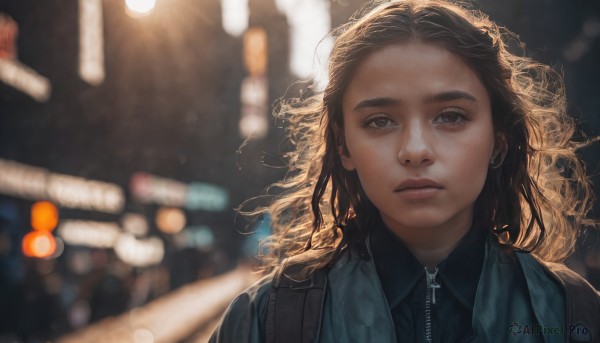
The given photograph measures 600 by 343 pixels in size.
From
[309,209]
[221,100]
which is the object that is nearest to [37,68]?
[309,209]

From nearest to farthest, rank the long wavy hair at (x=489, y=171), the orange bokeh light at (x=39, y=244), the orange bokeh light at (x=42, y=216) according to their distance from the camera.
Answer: the long wavy hair at (x=489, y=171) → the orange bokeh light at (x=39, y=244) → the orange bokeh light at (x=42, y=216)

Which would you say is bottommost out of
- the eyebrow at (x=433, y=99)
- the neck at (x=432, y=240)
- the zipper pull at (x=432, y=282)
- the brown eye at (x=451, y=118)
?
the zipper pull at (x=432, y=282)

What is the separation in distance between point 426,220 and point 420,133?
0.86ft

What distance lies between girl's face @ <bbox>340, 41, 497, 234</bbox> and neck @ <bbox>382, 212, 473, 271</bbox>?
0.08m

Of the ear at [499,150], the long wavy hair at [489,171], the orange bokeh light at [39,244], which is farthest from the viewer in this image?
the orange bokeh light at [39,244]

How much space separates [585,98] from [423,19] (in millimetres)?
7307

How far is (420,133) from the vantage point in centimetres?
199

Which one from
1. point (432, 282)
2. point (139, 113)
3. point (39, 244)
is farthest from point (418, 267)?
point (139, 113)

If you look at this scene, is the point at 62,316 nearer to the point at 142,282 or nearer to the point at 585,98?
the point at 142,282

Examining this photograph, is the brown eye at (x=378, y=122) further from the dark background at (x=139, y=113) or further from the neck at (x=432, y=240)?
the dark background at (x=139, y=113)

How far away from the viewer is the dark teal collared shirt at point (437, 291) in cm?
204

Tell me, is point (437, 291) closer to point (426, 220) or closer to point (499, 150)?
point (426, 220)

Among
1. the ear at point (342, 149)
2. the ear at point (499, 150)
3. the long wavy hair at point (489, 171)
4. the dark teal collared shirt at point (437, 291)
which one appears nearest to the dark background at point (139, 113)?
the long wavy hair at point (489, 171)

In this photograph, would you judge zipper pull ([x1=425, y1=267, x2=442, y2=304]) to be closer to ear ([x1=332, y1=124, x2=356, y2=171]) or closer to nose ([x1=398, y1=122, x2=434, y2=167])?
nose ([x1=398, y1=122, x2=434, y2=167])
